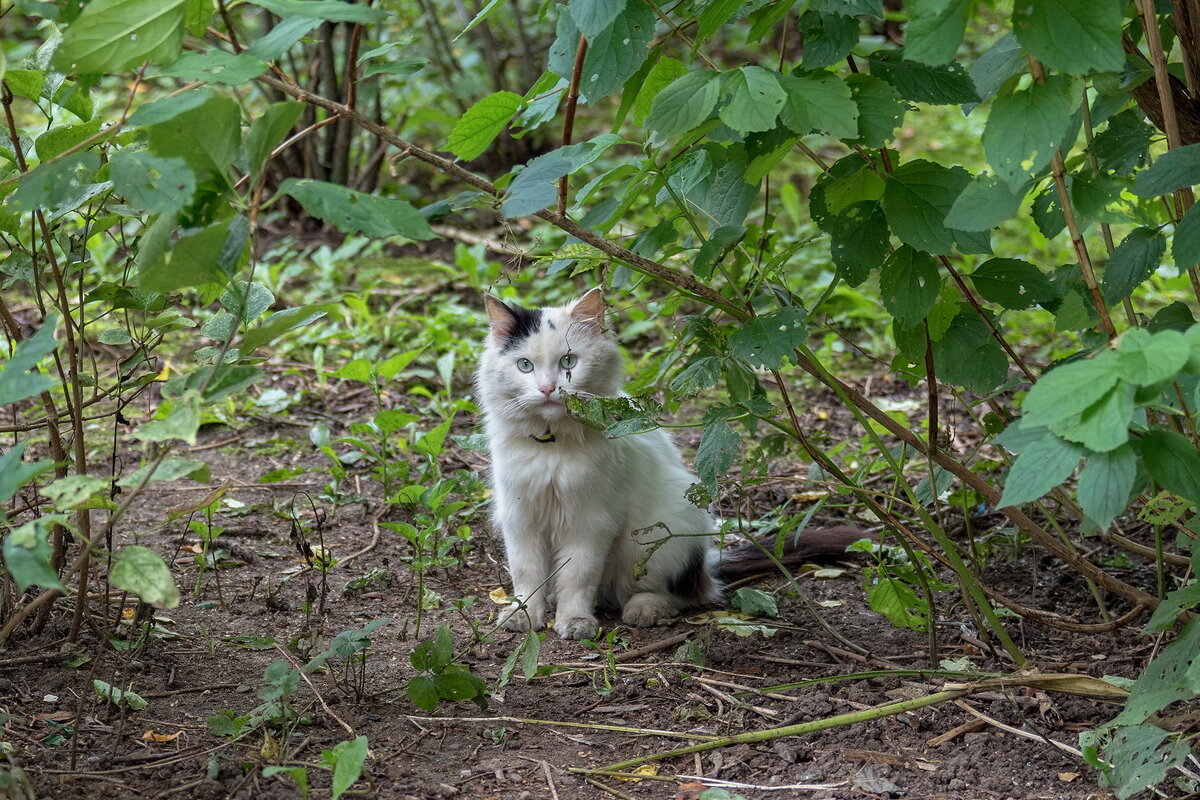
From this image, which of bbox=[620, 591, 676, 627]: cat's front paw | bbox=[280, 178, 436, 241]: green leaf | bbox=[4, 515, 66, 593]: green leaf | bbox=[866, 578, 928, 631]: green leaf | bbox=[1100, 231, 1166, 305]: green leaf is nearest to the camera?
bbox=[4, 515, 66, 593]: green leaf

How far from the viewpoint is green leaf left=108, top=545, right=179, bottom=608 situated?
5.13 feet

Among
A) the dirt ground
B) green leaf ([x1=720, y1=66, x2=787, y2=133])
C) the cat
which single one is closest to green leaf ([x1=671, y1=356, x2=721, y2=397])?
green leaf ([x1=720, y1=66, x2=787, y2=133])

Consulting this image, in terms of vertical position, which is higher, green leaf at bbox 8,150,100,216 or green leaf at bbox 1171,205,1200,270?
green leaf at bbox 8,150,100,216

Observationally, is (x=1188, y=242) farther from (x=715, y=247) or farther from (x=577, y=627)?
(x=577, y=627)

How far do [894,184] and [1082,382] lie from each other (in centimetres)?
69

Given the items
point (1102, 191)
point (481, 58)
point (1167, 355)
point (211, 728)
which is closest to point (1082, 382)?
point (1167, 355)

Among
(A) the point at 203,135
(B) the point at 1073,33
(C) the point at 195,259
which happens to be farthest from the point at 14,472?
(B) the point at 1073,33

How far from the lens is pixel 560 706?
2.47 m

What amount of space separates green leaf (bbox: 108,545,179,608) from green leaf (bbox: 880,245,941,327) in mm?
1375

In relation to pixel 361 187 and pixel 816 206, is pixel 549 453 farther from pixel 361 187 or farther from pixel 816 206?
pixel 361 187

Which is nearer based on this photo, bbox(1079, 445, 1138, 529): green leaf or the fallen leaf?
bbox(1079, 445, 1138, 529): green leaf

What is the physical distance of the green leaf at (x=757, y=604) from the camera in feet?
9.86

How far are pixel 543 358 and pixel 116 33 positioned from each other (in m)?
1.91

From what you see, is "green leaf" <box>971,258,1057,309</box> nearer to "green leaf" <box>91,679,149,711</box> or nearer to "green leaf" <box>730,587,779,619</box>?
"green leaf" <box>730,587,779,619</box>
